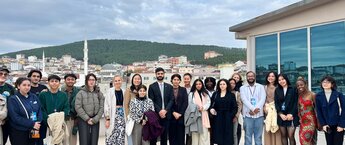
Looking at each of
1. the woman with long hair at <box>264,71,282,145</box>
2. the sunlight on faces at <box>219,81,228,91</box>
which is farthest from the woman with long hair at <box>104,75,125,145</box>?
the woman with long hair at <box>264,71,282,145</box>

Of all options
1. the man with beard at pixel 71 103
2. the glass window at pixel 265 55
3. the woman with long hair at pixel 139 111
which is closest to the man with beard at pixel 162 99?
the woman with long hair at pixel 139 111

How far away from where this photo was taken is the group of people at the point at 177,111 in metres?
4.46

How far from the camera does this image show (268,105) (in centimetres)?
513

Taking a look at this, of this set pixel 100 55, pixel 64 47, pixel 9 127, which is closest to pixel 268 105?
pixel 9 127

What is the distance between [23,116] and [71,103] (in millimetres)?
834

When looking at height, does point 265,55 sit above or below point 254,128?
above

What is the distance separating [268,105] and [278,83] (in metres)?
0.39

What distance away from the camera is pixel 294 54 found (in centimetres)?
765

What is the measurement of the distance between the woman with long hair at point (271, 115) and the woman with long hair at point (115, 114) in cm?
229

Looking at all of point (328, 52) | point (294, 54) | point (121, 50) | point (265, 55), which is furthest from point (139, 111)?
point (121, 50)

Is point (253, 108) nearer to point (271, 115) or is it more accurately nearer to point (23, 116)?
point (271, 115)

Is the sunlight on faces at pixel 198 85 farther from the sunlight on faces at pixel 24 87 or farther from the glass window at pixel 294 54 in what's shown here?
the glass window at pixel 294 54

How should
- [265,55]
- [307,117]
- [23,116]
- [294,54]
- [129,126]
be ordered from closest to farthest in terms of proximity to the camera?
[23,116] < [307,117] < [129,126] < [294,54] < [265,55]

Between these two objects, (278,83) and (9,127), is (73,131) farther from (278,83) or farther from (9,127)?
(278,83)
